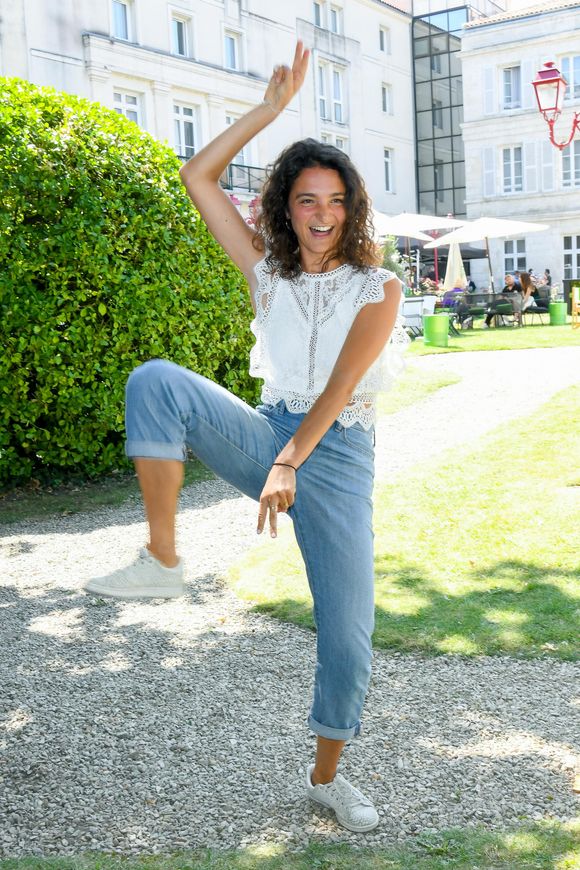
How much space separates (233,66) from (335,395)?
38356 millimetres

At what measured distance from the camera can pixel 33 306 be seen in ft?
25.9

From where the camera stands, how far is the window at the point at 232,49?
125ft

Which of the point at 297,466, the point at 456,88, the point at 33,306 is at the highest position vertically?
the point at 456,88

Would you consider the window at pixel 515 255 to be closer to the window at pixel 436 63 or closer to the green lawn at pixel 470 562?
the window at pixel 436 63

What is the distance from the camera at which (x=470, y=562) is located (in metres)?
6.18

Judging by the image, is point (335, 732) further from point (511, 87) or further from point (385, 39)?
point (385, 39)

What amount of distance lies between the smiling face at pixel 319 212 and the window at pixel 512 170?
4621 centimetres

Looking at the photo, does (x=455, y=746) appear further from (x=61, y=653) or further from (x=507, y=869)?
(x=61, y=653)

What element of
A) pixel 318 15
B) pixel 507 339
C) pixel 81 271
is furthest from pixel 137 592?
pixel 318 15

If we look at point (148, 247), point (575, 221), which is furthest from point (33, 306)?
point (575, 221)

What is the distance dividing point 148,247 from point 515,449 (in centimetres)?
394

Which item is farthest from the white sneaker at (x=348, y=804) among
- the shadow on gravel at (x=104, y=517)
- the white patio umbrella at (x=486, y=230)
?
the white patio umbrella at (x=486, y=230)

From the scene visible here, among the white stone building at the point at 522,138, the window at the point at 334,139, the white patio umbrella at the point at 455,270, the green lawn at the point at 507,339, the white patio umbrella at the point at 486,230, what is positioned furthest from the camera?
the white stone building at the point at 522,138

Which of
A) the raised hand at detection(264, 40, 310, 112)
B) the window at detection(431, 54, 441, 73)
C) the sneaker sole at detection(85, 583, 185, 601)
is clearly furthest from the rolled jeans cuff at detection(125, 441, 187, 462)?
the window at detection(431, 54, 441, 73)
